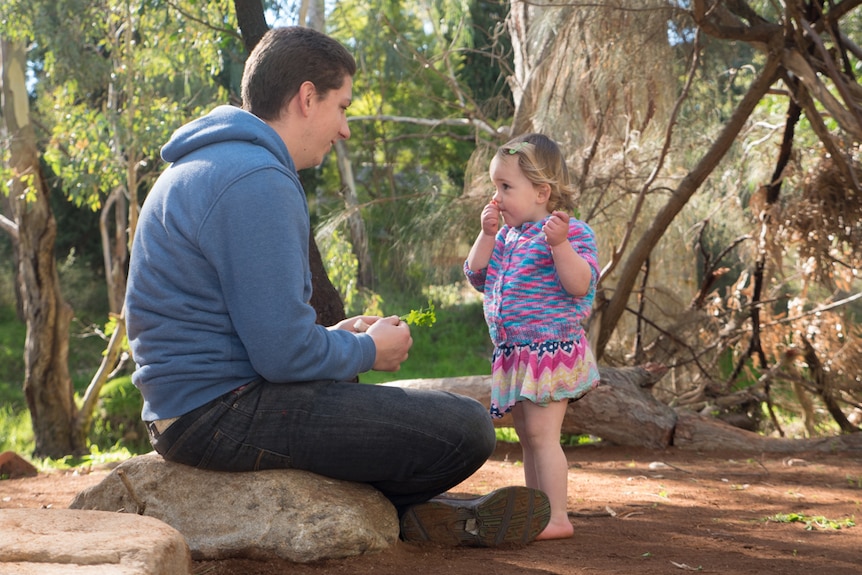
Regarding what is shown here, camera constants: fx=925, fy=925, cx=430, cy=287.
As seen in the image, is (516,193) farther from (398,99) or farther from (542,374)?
(398,99)

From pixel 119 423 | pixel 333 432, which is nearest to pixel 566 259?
pixel 333 432

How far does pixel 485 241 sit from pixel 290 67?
3.80 ft

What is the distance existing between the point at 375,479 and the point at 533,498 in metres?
0.52

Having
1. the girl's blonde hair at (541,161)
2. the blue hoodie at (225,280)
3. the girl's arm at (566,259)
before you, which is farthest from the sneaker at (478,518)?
the girl's blonde hair at (541,161)

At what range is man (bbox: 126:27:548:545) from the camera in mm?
2473

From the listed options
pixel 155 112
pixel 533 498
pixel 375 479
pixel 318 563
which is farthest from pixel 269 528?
pixel 155 112

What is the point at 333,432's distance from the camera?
2.65 m

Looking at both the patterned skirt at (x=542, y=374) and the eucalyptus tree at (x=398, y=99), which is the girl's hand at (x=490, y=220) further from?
the eucalyptus tree at (x=398, y=99)

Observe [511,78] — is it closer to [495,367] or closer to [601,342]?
[601,342]

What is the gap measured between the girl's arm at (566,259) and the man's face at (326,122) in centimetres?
78

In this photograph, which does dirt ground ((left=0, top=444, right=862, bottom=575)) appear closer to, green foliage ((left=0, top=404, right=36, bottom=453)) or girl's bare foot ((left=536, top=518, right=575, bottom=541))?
girl's bare foot ((left=536, top=518, right=575, bottom=541))

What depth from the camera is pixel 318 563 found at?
8.63ft

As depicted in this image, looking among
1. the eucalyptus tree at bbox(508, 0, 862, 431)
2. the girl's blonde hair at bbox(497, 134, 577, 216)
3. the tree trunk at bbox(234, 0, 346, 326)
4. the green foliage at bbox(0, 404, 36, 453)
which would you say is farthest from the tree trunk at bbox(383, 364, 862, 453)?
the green foliage at bbox(0, 404, 36, 453)

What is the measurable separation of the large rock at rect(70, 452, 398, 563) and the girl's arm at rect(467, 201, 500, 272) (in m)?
1.07
